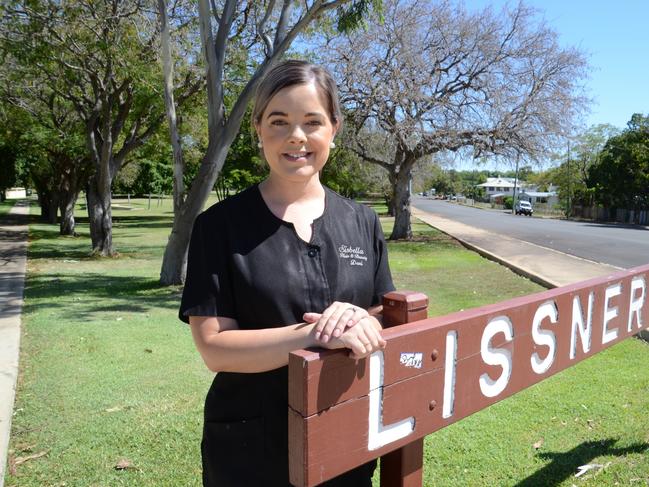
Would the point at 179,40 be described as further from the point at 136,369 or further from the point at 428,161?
the point at 428,161

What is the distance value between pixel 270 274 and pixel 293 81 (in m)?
0.48

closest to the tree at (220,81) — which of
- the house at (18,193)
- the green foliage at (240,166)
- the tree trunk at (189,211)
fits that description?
the tree trunk at (189,211)

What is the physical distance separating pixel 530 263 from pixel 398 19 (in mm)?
8462

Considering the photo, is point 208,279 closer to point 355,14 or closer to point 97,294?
point 355,14

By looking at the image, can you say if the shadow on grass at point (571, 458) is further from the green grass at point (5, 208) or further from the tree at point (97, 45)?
the green grass at point (5, 208)

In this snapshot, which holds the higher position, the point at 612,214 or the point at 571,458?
the point at 571,458

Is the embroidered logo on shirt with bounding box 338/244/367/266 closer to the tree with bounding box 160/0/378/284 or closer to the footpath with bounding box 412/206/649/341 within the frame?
the footpath with bounding box 412/206/649/341

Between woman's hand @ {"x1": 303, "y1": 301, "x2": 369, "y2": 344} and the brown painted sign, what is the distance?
39 millimetres

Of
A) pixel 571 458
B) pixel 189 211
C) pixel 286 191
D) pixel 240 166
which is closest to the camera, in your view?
pixel 286 191

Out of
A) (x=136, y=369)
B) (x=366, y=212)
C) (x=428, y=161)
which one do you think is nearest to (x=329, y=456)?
(x=366, y=212)

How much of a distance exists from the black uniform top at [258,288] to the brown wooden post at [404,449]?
0.34 feet

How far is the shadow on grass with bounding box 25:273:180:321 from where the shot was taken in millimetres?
8008

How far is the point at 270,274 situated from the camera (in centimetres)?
141

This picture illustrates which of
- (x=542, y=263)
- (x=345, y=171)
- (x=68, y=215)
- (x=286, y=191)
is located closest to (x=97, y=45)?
(x=542, y=263)
